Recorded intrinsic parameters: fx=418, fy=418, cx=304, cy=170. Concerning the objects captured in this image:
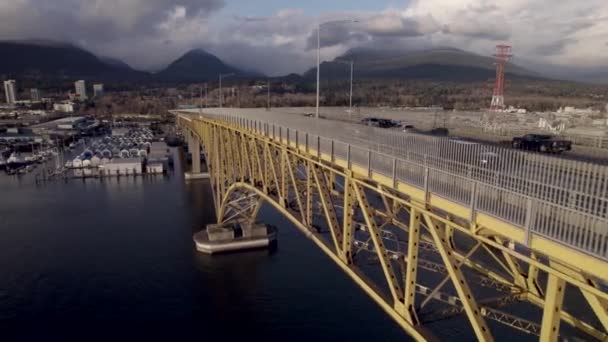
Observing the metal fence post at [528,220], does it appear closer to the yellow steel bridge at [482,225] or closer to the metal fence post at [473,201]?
the yellow steel bridge at [482,225]

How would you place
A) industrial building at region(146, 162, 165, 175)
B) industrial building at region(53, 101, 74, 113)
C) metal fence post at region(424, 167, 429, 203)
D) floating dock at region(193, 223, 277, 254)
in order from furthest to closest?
industrial building at region(53, 101, 74, 113), industrial building at region(146, 162, 165, 175), floating dock at region(193, 223, 277, 254), metal fence post at region(424, 167, 429, 203)

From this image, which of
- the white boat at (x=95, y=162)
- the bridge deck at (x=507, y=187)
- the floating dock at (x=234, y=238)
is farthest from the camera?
the white boat at (x=95, y=162)

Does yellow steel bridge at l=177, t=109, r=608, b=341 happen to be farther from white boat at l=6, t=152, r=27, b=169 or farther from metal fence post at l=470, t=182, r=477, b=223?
white boat at l=6, t=152, r=27, b=169

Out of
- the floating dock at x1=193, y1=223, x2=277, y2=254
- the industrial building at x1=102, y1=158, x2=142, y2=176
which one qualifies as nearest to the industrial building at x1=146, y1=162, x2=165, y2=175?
the industrial building at x1=102, y1=158, x2=142, y2=176

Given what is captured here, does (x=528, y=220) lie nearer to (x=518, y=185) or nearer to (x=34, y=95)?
(x=518, y=185)

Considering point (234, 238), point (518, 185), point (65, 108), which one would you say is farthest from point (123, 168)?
point (65, 108)

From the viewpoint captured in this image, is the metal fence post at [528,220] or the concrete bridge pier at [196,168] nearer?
the metal fence post at [528,220]

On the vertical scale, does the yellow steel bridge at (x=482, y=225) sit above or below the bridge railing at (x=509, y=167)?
below

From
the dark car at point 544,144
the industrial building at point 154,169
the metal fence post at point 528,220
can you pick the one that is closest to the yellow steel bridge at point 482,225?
the metal fence post at point 528,220
